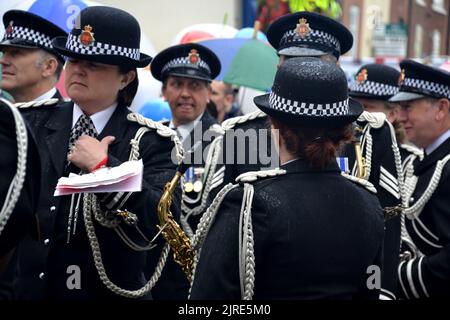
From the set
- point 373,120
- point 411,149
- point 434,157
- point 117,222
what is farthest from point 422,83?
point 117,222

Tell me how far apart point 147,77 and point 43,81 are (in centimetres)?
352

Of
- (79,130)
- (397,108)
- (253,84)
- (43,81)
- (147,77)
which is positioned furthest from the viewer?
(147,77)

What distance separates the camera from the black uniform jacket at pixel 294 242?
3.35m

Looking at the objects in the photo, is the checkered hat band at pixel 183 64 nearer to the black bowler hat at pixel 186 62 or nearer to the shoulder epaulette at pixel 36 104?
the black bowler hat at pixel 186 62

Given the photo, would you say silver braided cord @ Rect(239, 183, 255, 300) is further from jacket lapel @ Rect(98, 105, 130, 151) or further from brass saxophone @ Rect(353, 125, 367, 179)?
brass saxophone @ Rect(353, 125, 367, 179)

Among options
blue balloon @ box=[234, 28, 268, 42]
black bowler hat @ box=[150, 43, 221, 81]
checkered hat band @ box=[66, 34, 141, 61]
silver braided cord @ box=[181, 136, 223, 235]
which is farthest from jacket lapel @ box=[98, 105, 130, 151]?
blue balloon @ box=[234, 28, 268, 42]

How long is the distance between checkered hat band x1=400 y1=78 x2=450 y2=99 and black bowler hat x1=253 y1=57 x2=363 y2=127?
2461mm

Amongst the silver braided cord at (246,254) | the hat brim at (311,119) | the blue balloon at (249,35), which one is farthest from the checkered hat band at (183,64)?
A: the silver braided cord at (246,254)

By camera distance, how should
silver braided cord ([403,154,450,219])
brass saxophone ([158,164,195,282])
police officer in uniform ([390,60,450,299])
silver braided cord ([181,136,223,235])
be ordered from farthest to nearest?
silver braided cord ([181,136,223,235])
silver braided cord ([403,154,450,219])
police officer in uniform ([390,60,450,299])
brass saxophone ([158,164,195,282])

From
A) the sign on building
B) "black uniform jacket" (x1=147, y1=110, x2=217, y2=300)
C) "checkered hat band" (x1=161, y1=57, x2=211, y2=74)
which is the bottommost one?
"black uniform jacket" (x1=147, y1=110, x2=217, y2=300)

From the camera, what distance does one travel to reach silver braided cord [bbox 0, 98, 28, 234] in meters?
3.15

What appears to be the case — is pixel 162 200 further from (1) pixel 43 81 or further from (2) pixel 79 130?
(1) pixel 43 81

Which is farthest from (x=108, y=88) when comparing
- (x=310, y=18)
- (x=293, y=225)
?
(x=293, y=225)

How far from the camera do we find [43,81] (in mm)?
5938
